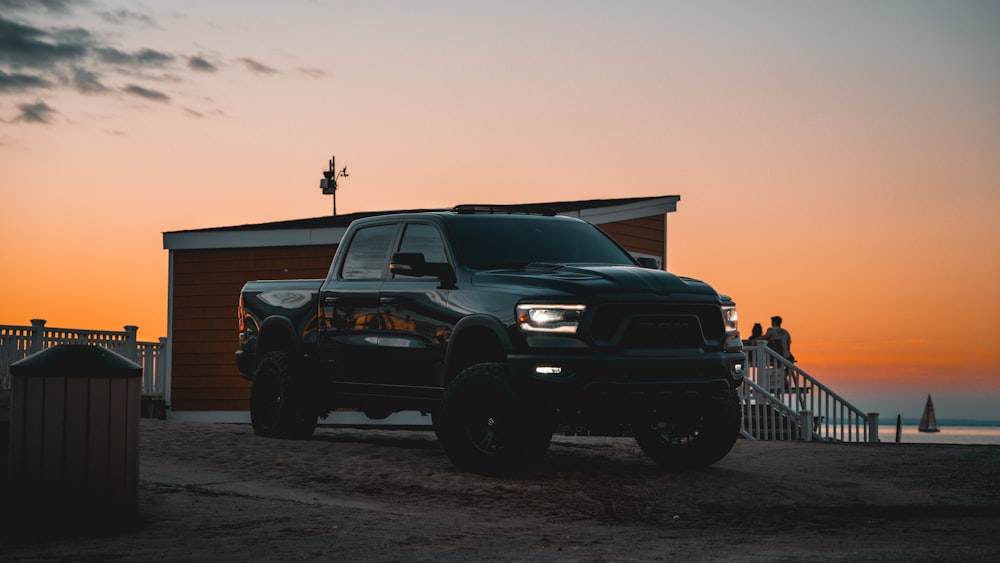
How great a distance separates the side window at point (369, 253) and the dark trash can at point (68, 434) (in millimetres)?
3663

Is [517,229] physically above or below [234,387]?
above

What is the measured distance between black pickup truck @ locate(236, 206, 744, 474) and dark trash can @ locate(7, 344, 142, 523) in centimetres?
284

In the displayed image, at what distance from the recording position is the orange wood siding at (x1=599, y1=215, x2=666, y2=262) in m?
23.5

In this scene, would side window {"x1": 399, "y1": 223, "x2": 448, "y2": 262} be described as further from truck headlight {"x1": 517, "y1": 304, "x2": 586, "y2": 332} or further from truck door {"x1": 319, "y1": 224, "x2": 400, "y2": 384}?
truck headlight {"x1": 517, "y1": 304, "x2": 586, "y2": 332}

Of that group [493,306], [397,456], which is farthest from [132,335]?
→ [493,306]

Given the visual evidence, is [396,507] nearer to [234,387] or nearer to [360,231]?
[360,231]

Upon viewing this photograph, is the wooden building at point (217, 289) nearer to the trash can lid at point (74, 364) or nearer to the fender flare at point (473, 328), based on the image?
the fender flare at point (473, 328)

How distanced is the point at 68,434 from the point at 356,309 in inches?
151

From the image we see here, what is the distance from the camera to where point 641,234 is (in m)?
24.5

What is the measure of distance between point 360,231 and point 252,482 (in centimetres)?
283

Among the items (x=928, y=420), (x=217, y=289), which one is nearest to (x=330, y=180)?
(x=217, y=289)

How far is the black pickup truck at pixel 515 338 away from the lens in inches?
367

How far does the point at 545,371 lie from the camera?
30.4ft

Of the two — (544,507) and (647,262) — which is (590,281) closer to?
(647,262)
